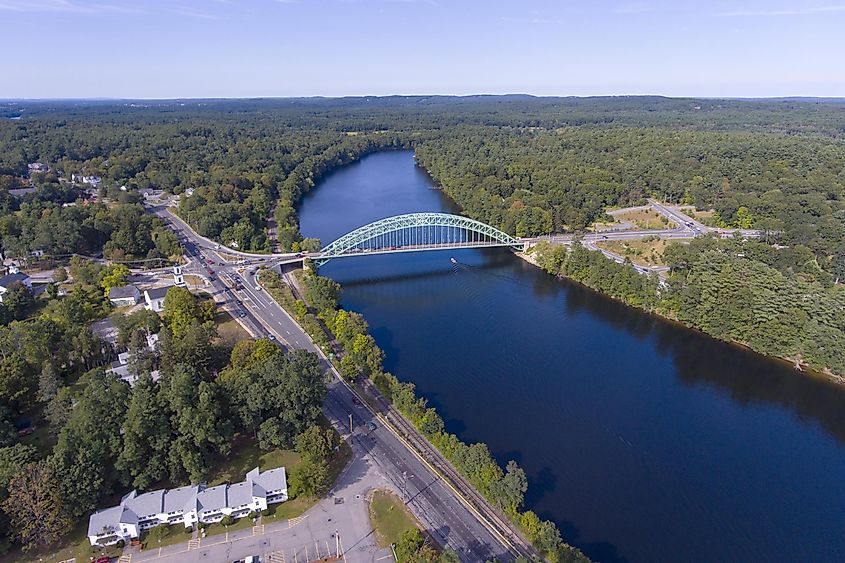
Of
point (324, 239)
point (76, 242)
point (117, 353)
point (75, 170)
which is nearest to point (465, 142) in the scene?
point (324, 239)

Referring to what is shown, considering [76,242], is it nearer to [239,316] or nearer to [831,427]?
[239,316]

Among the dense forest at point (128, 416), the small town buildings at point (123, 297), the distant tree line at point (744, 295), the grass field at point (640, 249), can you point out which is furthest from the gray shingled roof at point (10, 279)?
the grass field at point (640, 249)

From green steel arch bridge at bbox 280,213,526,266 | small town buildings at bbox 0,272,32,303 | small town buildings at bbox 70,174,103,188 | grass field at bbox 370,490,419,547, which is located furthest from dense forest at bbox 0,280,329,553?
small town buildings at bbox 70,174,103,188

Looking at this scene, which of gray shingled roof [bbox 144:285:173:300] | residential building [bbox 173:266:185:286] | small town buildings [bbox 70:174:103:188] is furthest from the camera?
small town buildings [bbox 70:174:103:188]

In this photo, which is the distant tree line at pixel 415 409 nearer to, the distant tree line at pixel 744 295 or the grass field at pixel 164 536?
the grass field at pixel 164 536

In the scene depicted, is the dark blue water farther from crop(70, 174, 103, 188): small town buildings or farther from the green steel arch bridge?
crop(70, 174, 103, 188): small town buildings
